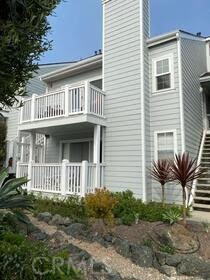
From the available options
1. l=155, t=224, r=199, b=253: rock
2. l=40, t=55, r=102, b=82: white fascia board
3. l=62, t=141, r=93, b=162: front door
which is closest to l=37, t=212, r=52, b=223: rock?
l=155, t=224, r=199, b=253: rock

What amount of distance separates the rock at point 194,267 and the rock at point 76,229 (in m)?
2.57

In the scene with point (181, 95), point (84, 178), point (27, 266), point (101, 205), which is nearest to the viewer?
point (27, 266)

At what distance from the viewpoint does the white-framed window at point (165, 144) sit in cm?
1019

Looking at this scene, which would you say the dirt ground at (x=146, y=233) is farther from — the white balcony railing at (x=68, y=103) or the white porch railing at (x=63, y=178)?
the white balcony railing at (x=68, y=103)

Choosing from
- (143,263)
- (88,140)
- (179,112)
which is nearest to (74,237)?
(143,263)

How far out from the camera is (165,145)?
34.2ft

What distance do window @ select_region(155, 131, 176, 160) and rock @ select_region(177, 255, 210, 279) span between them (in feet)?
16.1

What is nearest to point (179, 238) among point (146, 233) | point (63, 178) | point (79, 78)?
point (146, 233)

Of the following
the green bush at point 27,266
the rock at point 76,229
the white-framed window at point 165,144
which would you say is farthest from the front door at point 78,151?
the green bush at point 27,266

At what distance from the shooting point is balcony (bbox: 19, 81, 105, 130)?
10469 millimetres

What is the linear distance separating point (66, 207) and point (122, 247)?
3254 mm

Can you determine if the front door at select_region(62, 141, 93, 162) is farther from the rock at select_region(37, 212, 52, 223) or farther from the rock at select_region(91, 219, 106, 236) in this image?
the rock at select_region(91, 219, 106, 236)

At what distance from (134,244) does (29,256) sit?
344 centimetres

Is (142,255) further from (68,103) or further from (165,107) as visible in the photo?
(68,103)
